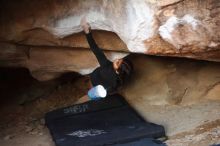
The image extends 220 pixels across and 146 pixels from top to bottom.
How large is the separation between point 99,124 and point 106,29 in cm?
58

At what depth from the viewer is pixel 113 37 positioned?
2.60 meters

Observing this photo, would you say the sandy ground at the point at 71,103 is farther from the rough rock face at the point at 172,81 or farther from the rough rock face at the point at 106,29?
the rough rock face at the point at 106,29

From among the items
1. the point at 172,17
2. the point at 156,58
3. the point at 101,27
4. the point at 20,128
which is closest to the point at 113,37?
the point at 101,27

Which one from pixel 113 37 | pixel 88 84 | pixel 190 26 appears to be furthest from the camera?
pixel 88 84

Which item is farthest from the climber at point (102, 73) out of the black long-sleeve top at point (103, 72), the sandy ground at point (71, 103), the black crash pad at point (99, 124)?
the sandy ground at point (71, 103)

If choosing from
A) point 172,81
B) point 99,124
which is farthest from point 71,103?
point 172,81

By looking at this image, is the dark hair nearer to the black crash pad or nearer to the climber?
the climber

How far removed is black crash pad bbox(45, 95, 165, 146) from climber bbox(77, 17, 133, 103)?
15 cm

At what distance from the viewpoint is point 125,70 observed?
9.18ft

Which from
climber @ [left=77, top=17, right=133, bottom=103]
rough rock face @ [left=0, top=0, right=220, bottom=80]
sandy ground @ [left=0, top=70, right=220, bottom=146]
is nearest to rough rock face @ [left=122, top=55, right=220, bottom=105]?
sandy ground @ [left=0, top=70, right=220, bottom=146]

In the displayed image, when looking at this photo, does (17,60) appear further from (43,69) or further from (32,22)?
(32,22)

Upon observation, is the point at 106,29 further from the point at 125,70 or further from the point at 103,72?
the point at 125,70

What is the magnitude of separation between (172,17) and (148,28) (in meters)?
0.14

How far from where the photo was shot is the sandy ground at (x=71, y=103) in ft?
7.69
